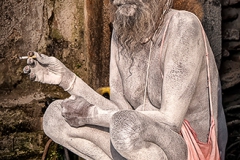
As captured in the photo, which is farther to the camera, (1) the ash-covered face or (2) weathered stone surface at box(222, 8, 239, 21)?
(2) weathered stone surface at box(222, 8, 239, 21)

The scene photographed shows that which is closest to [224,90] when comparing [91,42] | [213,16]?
[213,16]

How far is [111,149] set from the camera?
3.96 metres

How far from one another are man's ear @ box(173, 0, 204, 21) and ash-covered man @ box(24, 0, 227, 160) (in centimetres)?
87

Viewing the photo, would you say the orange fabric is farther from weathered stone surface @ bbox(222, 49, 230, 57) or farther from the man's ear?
weathered stone surface @ bbox(222, 49, 230, 57)

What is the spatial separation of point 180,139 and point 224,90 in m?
1.76

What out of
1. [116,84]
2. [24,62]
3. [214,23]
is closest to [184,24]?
[116,84]

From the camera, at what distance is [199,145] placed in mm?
3926

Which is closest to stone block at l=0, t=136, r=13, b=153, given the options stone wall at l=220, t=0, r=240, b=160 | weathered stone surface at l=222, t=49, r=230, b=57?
stone wall at l=220, t=0, r=240, b=160

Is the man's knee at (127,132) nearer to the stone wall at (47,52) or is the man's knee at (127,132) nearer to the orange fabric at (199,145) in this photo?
the orange fabric at (199,145)

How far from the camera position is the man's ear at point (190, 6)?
487cm

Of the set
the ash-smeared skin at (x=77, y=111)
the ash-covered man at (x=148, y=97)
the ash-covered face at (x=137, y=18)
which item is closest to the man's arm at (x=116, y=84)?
the ash-covered man at (x=148, y=97)

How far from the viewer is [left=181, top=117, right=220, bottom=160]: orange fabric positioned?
3854mm

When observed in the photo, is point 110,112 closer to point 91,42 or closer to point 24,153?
point 91,42

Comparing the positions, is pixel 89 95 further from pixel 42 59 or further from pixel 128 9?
pixel 128 9
